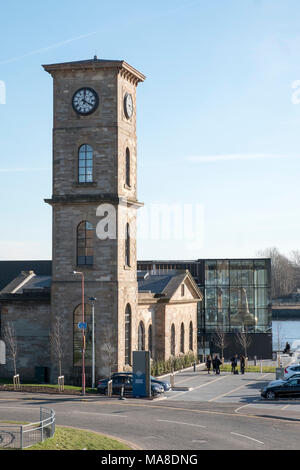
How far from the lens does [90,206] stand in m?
48.3

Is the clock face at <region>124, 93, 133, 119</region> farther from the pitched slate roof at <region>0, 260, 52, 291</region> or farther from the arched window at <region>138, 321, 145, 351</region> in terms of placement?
the pitched slate roof at <region>0, 260, 52, 291</region>

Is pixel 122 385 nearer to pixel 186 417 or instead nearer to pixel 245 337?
pixel 186 417

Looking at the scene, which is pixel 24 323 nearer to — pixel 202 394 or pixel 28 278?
pixel 28 278

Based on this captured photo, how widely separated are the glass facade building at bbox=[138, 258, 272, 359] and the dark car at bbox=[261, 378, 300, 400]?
36.6 meters

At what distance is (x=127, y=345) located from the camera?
49.8 meters

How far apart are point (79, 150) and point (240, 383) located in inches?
736

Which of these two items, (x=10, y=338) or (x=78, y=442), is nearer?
(x=78, y=442)

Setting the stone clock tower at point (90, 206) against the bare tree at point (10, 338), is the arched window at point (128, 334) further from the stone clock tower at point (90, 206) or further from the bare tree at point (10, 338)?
the bare tree at point (10, 338)

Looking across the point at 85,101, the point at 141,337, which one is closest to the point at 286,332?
the point at 141,337

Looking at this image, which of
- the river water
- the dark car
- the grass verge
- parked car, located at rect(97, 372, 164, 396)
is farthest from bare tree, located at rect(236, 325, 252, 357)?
the grass verge

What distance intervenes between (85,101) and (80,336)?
15376mm

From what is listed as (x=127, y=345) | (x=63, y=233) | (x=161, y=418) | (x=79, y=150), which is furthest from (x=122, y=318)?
(x=161, y=418)

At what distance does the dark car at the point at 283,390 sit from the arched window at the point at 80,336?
12377 mm

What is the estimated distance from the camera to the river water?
11439cm
